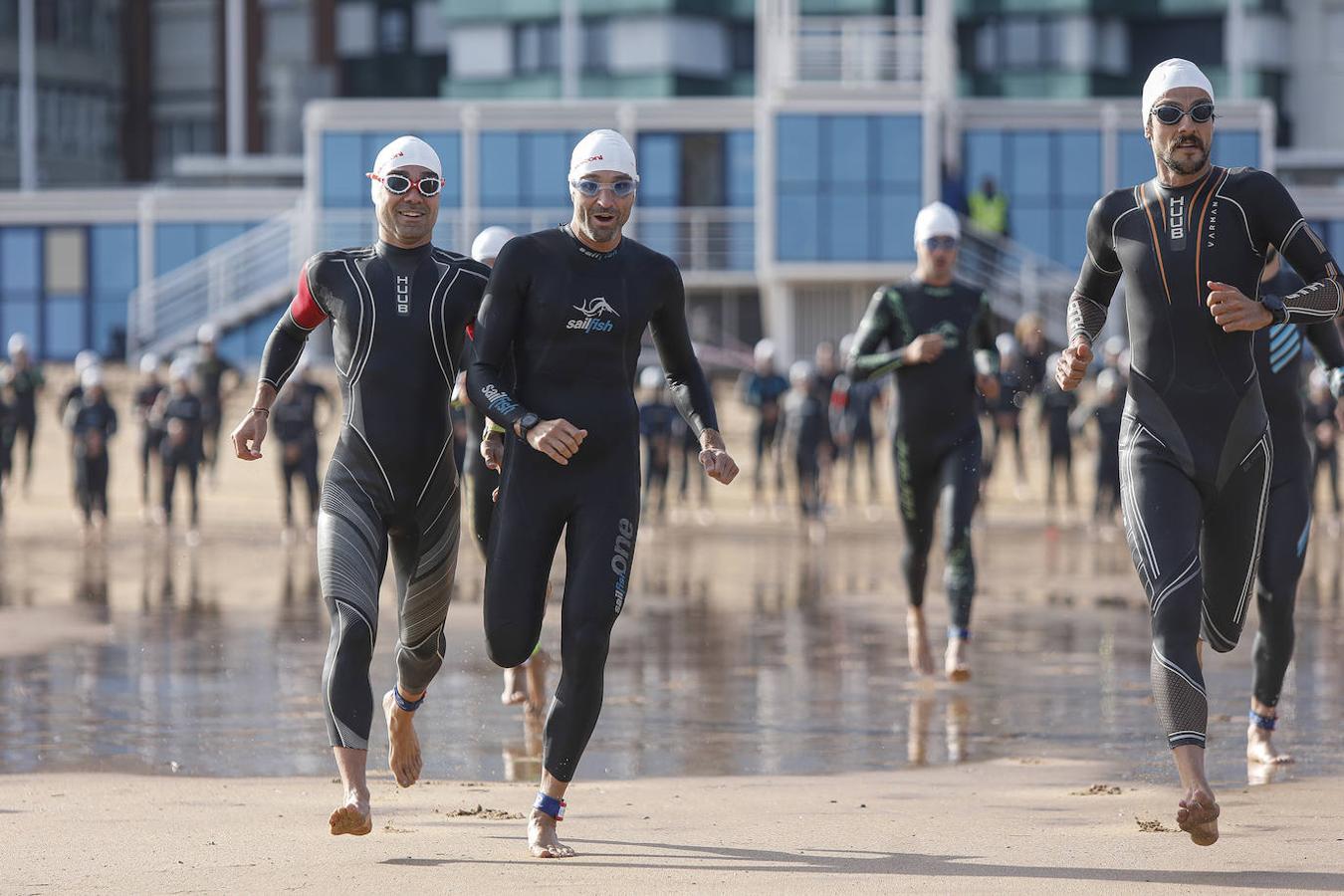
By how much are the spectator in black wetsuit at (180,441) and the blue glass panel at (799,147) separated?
1999 centimetres

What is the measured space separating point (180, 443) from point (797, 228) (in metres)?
20.6

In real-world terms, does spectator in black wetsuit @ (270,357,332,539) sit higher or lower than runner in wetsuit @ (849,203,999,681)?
lower

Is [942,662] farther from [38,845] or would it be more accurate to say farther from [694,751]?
[38,845]

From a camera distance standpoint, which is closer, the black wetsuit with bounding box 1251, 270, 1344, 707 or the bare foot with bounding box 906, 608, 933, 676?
the black wetsuit with bounding box 1251, 270, 1344, 707

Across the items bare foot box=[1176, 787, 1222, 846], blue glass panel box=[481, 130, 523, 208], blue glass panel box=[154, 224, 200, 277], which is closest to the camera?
bare foot box=[1176, 787, 1222, 846]

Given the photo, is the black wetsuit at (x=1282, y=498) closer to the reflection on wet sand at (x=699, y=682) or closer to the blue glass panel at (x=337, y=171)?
the reflection on wet sand at (x=699, y=682)

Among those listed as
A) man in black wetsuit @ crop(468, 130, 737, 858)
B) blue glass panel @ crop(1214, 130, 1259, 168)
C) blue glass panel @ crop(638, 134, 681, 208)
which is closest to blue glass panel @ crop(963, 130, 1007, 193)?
blue glass panel @ crop(1214, 130, 1259, 168)

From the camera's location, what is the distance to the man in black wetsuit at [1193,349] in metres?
6.66

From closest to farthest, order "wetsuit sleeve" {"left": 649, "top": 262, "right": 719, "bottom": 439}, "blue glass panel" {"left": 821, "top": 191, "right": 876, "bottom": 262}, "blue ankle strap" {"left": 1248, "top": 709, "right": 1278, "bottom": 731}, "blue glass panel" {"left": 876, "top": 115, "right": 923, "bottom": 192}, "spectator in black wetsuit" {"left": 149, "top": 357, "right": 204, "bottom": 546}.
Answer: "wetsuit sleeve" {"left": 649, "top": 262, "right": 719, "bottom": 439} < "blue ankle strap" {"left": 1248, "top": 709, "right": 1278, "bottom": 731} < "spectator in black wetsuit" {"left": 149, "top": 357, "right": 204, "bottom": 546} < "blue glass panel" {"left": 876, "top": 115, "right": 923, "bottom": 192} < "blue glass panel" {"left": 821, "top": 191, "right": 876, "bottom": 262}

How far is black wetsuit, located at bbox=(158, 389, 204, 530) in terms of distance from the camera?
74.8 ft

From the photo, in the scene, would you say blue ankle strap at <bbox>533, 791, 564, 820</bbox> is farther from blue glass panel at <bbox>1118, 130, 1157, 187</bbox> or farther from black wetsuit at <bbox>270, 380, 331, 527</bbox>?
blue glass panel at <bbox>1118, 130, 1157, 187</bbox>

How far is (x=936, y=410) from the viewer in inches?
415

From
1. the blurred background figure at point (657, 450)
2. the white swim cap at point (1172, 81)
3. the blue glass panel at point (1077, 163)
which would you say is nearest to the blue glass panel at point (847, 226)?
the blue glass panel at point (1077, 163)

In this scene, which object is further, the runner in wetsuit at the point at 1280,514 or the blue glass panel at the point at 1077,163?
the blue glass panel at the point at 1077,163
